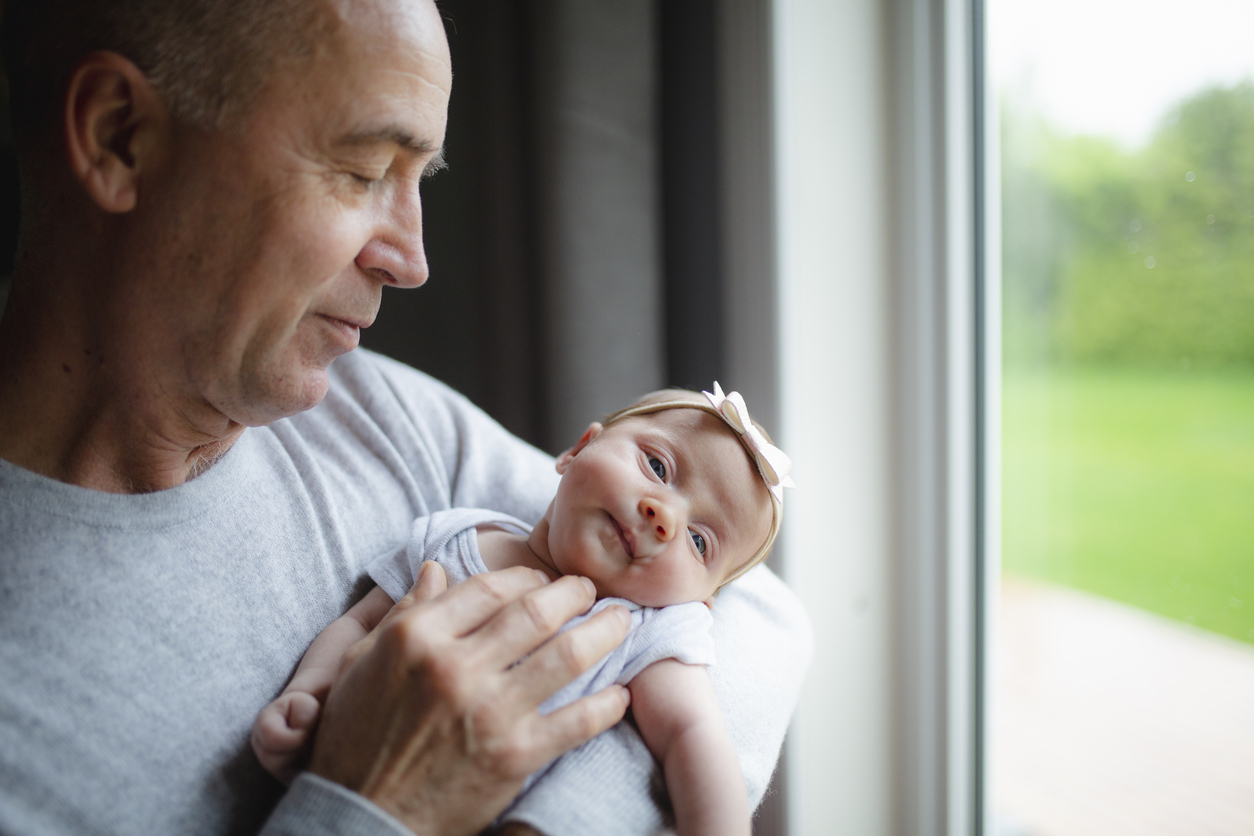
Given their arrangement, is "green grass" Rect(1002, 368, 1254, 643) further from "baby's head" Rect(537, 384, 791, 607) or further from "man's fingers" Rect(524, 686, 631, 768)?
"man's fingers" Rect(524, 686, 631, 768)

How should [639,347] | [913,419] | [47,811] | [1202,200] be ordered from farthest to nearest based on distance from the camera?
1. [639,347]
2. [913,419]
3. [1202,200]
4. [47,811]

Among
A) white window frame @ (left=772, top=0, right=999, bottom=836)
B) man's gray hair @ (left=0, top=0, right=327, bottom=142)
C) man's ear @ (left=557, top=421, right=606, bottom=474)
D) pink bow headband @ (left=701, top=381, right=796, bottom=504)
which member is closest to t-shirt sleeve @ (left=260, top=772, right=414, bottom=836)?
man's ear @ (left=557, top=421, right=606, bottom=474)

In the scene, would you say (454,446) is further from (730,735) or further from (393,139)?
(730,735)

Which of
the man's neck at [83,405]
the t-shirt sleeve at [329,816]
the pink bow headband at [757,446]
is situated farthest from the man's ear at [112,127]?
the pink bow headband at [757,446]

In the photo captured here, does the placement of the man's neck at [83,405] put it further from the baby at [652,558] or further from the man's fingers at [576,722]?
the man's fingers at [576,722]

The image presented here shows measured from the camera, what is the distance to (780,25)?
156 centimetres

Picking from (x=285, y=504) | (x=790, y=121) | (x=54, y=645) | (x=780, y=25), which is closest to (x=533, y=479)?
(x=285, y=504)

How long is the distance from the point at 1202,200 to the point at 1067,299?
33 centimetres

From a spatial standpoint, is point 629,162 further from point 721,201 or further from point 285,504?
point 285,504

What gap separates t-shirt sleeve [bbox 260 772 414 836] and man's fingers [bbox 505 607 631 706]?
Result: 0.18 meters

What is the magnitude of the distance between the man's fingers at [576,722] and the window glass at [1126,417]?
1.11 metres

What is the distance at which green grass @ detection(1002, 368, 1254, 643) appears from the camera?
1.23 m

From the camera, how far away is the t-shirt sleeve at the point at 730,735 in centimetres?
83

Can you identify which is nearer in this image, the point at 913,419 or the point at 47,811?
the point at 47,811
